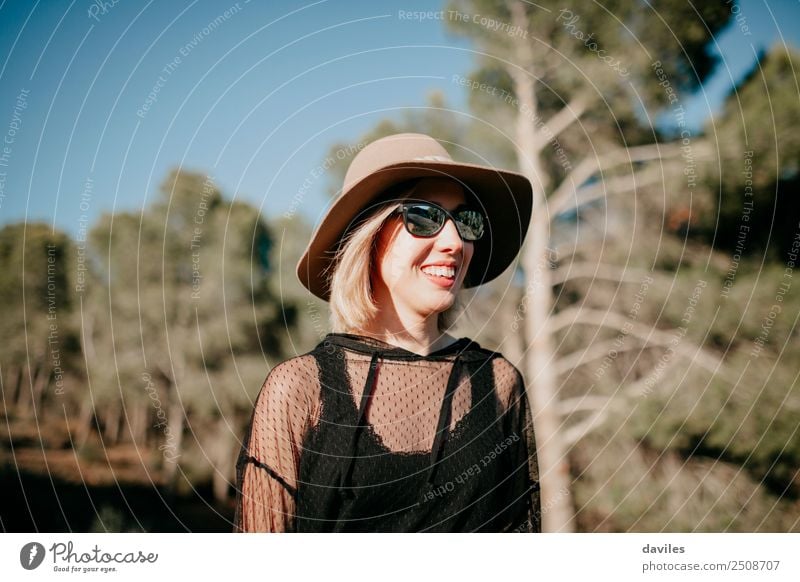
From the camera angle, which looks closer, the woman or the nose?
the woman

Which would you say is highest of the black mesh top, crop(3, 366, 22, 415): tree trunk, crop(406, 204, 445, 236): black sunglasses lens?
crop(406, 204, 445, 236): black sunglasses lens

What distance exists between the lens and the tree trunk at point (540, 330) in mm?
5230

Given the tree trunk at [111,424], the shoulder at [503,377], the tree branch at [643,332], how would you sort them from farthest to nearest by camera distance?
the tree trunk at [111,424], the tree branch at [643,332], the shoulder at [503,377]

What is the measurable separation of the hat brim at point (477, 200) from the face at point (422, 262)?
8cm

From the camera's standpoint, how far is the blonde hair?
153cm

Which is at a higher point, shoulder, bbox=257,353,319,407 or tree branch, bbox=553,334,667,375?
shoulder, bbox=257,353,319,407

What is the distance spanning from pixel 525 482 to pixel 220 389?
25.6 ft

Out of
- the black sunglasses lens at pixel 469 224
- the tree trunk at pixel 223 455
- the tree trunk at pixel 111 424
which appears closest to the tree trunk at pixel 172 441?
the tree trunk at pixel 223 455

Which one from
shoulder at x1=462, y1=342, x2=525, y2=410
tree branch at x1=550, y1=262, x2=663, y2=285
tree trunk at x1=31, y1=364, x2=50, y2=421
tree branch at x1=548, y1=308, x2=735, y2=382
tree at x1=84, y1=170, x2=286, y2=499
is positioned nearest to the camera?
shoulder at x1=462, y1=342, x2=525, y2=410

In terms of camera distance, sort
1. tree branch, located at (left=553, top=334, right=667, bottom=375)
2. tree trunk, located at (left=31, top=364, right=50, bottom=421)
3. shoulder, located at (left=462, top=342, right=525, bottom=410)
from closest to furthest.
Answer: shoulder, located at (left=462, top=342, right=525, bottom=410)
tree branch, located at (left=553, top=334, right=667, bottom=375)
tree trunk, located at (left=31, top=364, right=50, bottom=421)

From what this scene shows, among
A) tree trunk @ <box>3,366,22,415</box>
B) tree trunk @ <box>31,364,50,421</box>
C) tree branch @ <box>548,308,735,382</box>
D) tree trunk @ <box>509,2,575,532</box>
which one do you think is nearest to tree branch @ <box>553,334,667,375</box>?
tree branch @ <box>548,308,735,382</box>

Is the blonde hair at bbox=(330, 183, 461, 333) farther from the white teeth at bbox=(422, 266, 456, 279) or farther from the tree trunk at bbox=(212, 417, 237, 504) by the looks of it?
the tree trunk at bbox=(212, 417, 237, 504)

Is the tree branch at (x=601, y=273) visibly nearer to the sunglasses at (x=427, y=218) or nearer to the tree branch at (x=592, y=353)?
the tree branch at (x=592, y=353)
